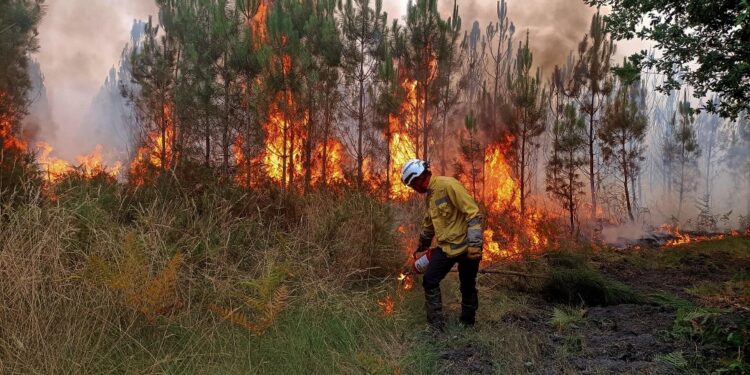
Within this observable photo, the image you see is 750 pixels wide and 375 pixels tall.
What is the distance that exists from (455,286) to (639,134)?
2014cm

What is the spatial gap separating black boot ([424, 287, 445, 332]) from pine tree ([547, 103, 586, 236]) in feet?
54.9


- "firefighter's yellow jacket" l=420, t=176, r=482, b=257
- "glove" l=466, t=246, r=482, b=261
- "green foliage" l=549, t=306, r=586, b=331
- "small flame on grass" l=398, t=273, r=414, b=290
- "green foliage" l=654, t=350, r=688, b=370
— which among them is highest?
"firefighter's yellow jacket" l=420, t=176, r=482, b=257

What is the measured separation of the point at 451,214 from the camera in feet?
18.6

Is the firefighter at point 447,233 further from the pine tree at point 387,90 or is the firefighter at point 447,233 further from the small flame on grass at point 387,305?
the pine tree at point 387,90

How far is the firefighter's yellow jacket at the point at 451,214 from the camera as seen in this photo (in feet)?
17.9

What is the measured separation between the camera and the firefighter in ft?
18.1

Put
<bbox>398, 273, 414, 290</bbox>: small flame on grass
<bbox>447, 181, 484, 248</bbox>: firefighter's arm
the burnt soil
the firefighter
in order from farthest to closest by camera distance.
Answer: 1. <bbox>398, 273, 414, 290</bbox>: small flame on grass
2. the firefighter
3. <bbox>447, 181, 484, 248</bbox>: firefighter's arm
4. the burnt soil

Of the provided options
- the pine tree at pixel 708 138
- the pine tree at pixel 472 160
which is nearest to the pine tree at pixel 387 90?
the pine tree at pixel 472 160

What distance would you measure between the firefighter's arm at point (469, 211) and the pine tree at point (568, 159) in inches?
665

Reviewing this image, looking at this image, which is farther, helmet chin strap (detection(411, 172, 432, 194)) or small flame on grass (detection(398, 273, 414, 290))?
small flame on grass (detection(398, 273, 414, 290))

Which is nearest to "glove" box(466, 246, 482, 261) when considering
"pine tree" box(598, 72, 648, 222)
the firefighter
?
the firefighter

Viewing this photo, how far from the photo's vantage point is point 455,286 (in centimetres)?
765

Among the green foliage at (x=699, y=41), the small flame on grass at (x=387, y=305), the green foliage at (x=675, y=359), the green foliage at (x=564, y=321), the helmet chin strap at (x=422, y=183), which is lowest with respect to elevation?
the green foliage at (x=675, y=359)

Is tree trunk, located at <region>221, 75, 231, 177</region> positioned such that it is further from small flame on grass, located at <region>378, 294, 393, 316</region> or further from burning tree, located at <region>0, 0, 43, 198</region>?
small flame on grass, located at <region>378, 294, 393, 316</region>
